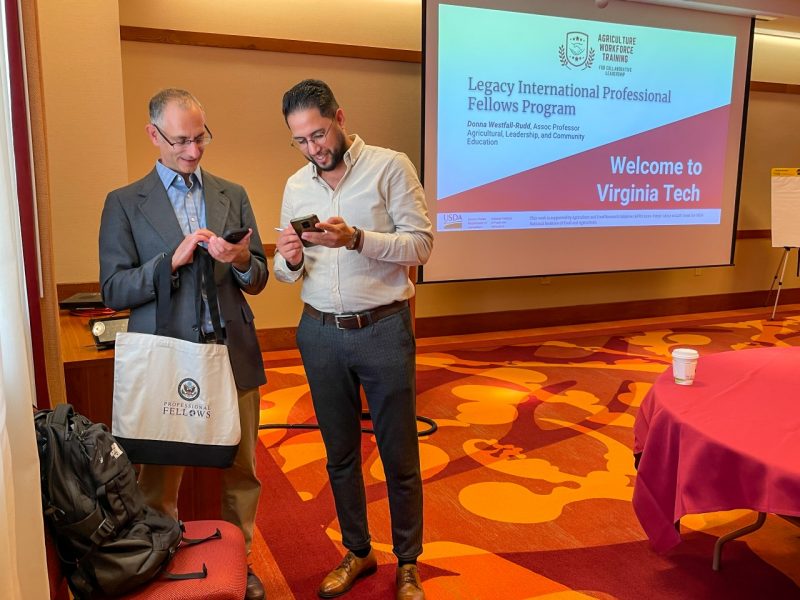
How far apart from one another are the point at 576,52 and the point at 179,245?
459cm

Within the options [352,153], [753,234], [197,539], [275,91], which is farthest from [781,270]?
[197,539]

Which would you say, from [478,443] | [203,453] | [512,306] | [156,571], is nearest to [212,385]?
[203,453]

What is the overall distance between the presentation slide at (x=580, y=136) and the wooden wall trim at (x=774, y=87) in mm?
586

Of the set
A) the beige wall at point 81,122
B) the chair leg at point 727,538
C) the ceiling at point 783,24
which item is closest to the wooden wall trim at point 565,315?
the beige wall at point 81,122

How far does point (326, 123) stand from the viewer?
6.54ft

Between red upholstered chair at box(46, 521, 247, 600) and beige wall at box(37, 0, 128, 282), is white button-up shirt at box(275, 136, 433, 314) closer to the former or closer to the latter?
red upholstered chair at box(46, 521, 247, 600)

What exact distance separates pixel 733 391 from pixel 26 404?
6.59ft

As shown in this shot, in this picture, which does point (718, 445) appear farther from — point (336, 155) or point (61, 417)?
point (61, 417)

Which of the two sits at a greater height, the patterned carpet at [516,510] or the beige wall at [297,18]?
the beige wall at [297,18]

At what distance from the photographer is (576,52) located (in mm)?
5637

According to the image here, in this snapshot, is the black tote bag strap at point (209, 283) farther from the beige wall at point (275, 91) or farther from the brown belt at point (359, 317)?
the beige wall at point (275, 91)

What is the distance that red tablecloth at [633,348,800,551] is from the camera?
1770mm

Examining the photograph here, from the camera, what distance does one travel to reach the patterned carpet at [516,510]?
243 cm

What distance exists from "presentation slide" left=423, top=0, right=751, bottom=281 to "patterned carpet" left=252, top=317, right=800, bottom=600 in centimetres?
134
